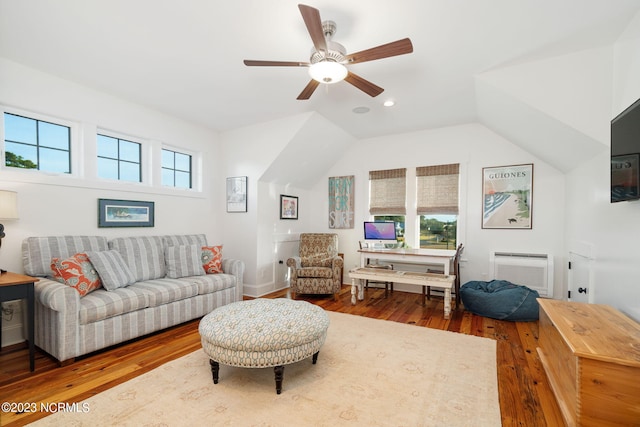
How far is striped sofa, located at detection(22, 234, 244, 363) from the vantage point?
7.79 feet

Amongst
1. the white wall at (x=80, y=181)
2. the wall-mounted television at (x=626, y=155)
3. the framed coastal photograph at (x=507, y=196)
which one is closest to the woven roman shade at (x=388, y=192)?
the framed coastal photograph at (x=507, y=196)

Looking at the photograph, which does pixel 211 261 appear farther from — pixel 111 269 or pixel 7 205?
pixel 7 205

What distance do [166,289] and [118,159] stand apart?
184 centimetres

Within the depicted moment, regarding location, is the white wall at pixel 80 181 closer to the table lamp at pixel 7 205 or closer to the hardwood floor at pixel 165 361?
the table lamp at pixel 7 205

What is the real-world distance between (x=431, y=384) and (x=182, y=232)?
369cm

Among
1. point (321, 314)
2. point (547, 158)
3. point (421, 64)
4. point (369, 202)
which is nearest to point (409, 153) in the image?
point (369, 202)

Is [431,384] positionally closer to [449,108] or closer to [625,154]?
[625,154]

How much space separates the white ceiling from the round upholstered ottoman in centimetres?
223

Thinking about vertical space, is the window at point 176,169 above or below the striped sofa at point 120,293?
above

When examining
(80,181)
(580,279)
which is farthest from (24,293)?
(580,279)

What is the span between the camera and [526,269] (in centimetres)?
394

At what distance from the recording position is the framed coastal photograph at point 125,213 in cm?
336

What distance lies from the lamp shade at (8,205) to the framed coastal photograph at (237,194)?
2546 millimetres

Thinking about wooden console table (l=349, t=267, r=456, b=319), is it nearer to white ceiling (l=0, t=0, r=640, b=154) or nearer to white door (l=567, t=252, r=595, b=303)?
white door (l=567, t=252, r=595, b=303)
